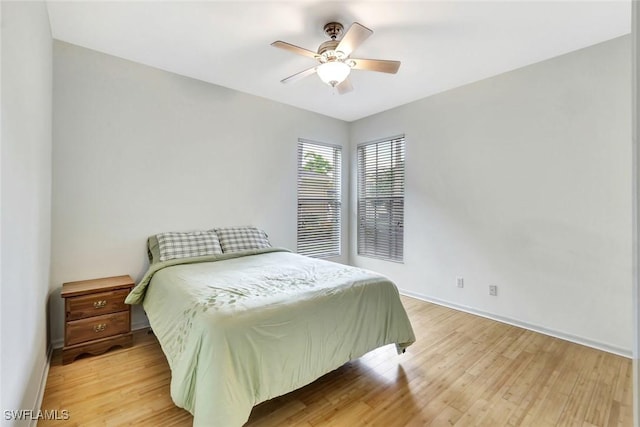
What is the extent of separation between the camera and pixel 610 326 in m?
2.39

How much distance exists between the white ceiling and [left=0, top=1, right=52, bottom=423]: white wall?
50 cm

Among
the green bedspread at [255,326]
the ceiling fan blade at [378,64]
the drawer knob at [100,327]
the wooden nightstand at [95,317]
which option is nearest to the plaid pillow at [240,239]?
the green bedspread at [255,326]

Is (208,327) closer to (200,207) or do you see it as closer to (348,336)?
(348,336)

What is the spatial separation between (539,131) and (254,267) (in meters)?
3.03

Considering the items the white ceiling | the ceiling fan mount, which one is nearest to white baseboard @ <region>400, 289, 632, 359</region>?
the white ceiling

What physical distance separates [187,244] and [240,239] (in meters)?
0.58

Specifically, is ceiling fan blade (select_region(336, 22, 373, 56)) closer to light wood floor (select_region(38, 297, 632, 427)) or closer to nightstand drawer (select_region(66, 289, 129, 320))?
light wood floor (select_region(38, 297, 632, 427))

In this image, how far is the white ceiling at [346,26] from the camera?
6.58 ft

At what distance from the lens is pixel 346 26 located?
2219 millimetres

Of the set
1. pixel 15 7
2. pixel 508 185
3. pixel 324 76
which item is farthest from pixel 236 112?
pixel 508 185

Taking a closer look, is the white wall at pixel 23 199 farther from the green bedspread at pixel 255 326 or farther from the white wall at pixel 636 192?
the white wall at pixel 636 192

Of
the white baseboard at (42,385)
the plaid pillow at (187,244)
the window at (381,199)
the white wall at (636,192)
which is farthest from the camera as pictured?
the window at (381,199)

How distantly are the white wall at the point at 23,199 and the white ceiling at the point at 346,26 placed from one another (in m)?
0.50

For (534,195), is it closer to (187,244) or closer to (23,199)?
(187,244)
